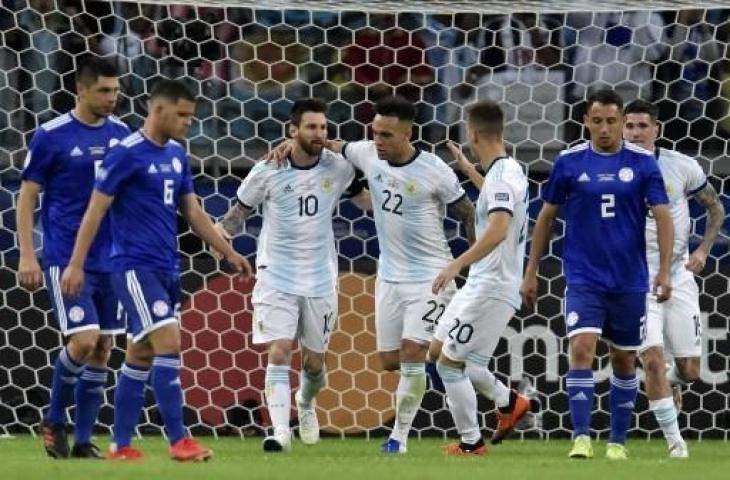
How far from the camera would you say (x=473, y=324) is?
11.3m

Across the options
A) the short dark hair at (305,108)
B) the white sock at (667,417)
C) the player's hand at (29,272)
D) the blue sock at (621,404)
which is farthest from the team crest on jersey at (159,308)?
the white sock at (667,417)

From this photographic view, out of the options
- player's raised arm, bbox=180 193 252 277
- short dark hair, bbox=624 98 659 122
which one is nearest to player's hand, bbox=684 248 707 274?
short dark hair, bbox=624 98 659 122

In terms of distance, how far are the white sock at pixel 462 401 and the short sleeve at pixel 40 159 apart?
2.42 meters

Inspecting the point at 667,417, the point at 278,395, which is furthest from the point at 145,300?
the point at 667,417

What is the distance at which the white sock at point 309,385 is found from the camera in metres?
12.2

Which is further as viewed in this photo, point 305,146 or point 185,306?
point 185,306

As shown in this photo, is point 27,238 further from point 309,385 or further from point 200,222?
point 309,385

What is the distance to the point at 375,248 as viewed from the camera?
1361cm

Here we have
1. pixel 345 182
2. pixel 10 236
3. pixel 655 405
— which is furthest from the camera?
pixel 10 236

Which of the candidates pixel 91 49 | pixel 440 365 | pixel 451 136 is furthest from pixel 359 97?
pixel 440 365

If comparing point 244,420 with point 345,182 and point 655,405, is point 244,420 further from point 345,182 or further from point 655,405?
point 655,405

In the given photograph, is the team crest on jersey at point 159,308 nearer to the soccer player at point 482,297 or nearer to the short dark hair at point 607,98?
the soccer player at point 482,297

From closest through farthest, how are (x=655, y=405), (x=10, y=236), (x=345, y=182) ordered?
(x=655, y=405)
(x=345, y=182)
(x=10, y=236)

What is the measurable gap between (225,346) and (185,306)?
359mm
